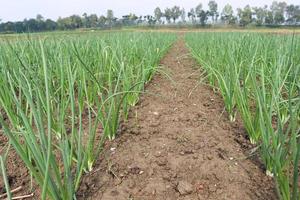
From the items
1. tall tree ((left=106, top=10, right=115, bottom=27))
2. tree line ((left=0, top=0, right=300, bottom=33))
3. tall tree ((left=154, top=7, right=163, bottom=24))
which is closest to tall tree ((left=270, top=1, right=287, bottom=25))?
tree line ((left=0, top=0, right=300, bottom=33))

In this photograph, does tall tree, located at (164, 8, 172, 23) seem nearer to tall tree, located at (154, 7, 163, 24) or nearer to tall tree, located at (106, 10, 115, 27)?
tall tree, located at (154, 7, 163, 24)

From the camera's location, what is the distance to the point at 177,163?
167 cm

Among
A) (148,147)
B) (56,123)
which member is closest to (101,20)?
(56,123)

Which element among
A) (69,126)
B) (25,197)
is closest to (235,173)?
(25,197)

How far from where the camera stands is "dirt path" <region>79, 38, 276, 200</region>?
4.69ft

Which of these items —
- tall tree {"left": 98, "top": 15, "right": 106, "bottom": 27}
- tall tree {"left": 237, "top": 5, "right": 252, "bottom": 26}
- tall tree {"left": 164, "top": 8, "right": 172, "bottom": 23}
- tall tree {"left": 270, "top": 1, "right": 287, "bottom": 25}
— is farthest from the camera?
tall tree {"left": 164, "top": 8, "right": 172, "bottom": 23}

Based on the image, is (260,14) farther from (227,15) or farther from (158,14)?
(158,14)

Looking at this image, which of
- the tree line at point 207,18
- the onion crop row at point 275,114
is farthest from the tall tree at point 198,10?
the onion crop row at point 275,114

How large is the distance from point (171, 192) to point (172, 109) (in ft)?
4.06

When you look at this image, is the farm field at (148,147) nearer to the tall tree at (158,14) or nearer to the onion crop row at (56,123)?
the onion crop row at (56,123)

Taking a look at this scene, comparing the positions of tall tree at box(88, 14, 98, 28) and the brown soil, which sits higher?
the brown soil

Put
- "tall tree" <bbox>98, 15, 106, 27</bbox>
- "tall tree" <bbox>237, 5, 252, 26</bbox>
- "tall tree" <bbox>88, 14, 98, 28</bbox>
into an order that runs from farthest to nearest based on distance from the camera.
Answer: "tall tree" <bbox>98, 15, 106, 27</bbox> < "tall tree" <bbox>88, 14, 98, 28</bbox> < "tall tree" <bbox>237, 5, 252, 26</bbox>

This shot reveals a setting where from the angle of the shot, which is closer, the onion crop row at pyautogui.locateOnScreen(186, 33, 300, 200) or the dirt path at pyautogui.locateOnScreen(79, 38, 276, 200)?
the onion crop row at pyautogui.locateOnScreen(186, 33, 300, 200)

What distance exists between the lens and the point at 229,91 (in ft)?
7.20
